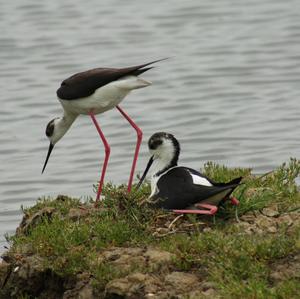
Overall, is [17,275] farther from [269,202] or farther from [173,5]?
[173,5]

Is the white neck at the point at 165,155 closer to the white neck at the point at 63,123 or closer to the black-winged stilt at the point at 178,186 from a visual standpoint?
the black-winged stilt at the point at 178,186

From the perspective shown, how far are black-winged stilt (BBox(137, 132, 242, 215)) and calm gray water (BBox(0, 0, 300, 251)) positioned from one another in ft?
10.1

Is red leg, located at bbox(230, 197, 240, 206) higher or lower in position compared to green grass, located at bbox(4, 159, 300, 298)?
higher

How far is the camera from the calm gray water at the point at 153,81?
540 inches

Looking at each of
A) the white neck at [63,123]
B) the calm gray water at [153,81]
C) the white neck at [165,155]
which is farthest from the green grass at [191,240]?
the calm gray water at [153,81]

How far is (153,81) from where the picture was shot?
17.3 m

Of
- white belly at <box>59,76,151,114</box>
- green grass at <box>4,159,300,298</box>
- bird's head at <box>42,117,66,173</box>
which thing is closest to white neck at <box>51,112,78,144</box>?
bird's head at <box>42,117,66,173</box>

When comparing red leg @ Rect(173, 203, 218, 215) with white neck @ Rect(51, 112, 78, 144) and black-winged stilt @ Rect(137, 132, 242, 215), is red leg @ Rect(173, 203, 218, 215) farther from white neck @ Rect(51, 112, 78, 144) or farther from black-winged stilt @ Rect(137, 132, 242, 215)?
white neck @ Rect(51, 112, 78, 144)

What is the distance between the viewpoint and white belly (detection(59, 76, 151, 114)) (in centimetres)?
966

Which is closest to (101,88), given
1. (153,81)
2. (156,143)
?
(156,143)

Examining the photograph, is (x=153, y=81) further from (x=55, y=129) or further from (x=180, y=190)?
(x=180, y=190)

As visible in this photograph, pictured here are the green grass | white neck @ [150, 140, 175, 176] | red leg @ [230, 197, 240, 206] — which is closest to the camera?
the green grass

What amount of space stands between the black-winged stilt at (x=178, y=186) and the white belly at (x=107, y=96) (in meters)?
0.92

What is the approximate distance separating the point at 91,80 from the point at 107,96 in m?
0.21
